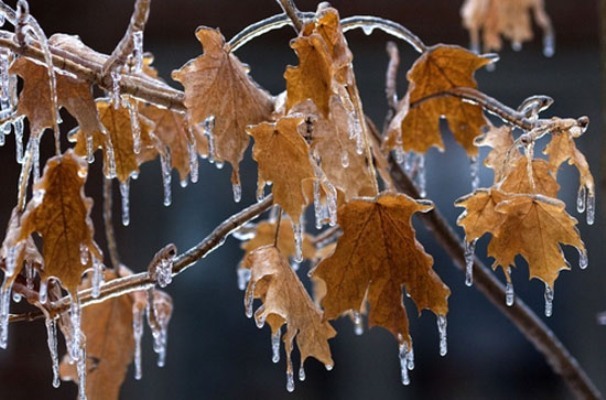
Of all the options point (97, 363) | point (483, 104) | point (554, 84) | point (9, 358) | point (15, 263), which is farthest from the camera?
point (554, 84)

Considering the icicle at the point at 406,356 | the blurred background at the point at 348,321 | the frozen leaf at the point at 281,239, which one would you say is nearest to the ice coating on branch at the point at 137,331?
the frozen leaf at the point at 281,239

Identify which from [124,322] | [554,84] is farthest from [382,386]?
[124,322]

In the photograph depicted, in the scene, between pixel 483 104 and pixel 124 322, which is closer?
pixel 483 104

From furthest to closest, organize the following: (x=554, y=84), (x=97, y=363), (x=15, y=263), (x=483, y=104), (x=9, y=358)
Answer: (x=554, y=84) < (x=9, y=358) < (x=97, y=363) < (x=483, y=104) < (x=15, y=263)

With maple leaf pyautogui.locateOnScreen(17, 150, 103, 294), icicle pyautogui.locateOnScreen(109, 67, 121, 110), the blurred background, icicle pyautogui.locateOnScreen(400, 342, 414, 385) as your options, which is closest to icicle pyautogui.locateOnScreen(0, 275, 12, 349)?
maple leaf pyautogui.locateOnScreen(17, 150, 103, 294)

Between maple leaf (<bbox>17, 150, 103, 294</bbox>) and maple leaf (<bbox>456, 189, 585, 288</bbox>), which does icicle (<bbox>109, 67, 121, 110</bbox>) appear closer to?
maple leaf (<bbox>17, 150, 103, 294</bbox>)

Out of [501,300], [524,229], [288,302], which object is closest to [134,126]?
[288,302]

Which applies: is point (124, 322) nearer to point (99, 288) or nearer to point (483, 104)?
point (99, 288)
